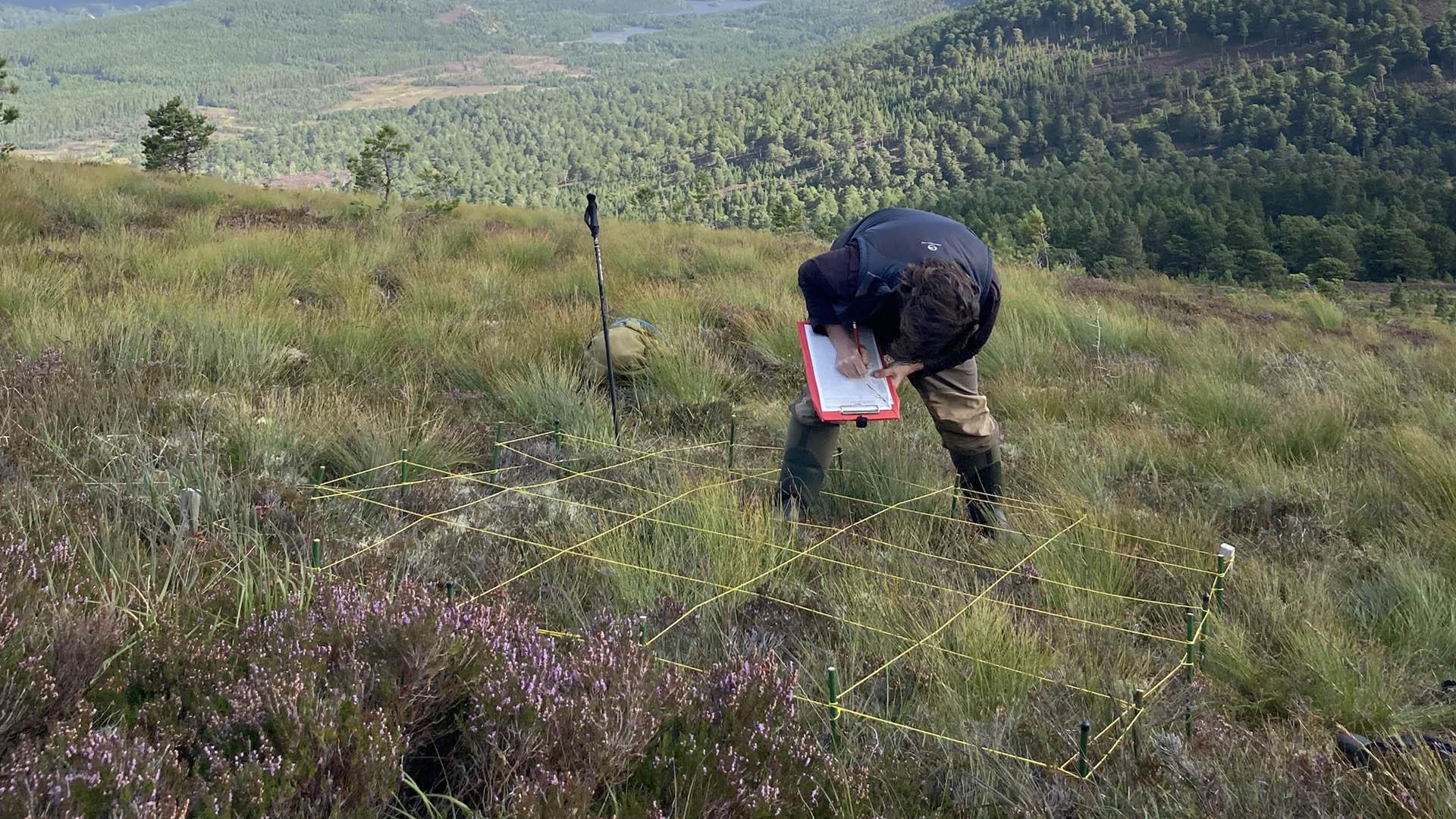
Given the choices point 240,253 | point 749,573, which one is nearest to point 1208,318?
point 749,573

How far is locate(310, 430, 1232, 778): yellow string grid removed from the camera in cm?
197

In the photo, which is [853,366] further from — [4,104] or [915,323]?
[4,104]

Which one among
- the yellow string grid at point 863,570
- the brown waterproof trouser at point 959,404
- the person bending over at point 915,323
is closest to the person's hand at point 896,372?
the person bending over at point 915,323

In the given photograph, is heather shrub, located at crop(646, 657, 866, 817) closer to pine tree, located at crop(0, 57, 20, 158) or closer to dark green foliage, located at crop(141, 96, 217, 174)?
pine tree, located at crop(0, 57, 20, 158)

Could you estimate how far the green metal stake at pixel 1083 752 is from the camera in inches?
62.8

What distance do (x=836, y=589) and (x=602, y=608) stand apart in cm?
68

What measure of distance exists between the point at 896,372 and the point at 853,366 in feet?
0.48

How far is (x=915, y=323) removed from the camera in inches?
101

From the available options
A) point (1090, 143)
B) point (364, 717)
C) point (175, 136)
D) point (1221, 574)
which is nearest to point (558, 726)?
point (364, 717)

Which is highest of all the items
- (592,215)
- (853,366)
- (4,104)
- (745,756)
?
(4,104)

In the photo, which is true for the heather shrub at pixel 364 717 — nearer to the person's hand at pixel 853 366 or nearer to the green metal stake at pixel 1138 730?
the green metal stake at pixel 1138 730

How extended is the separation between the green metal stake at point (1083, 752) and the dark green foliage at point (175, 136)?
67.7 ft

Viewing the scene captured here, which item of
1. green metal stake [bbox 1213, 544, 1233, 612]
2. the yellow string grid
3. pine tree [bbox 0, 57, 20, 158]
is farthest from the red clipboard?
pine tree [bbox 0, 57, 20, 158]

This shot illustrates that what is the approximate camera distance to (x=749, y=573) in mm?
2521
